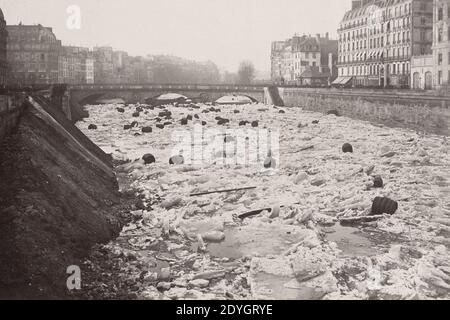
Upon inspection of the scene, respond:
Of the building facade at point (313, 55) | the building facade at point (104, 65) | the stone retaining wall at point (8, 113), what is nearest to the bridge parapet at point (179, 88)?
the building facade at point (313, 55)

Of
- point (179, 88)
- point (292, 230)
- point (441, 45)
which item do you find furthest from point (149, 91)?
point (292, 230)

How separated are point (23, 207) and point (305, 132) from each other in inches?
1330

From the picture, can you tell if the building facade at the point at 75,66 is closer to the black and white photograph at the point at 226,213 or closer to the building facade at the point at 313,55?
the building facade at the point at 313,55

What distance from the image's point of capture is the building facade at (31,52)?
92.9 m

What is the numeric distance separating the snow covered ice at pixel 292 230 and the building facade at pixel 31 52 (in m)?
69.3

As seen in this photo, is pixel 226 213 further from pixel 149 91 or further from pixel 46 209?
pixel 149 91

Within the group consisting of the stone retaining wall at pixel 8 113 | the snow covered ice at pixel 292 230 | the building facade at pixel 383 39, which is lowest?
the snow covered ice at pixel 292 230

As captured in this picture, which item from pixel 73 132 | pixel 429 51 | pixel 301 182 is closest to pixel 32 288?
pixel 301 182

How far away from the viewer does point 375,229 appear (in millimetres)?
18000

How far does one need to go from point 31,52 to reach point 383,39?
63.6 metres

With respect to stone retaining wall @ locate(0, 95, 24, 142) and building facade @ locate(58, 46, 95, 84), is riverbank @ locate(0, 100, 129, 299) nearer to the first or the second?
stone retaining wall @ locate(0, 95, 24, 142)

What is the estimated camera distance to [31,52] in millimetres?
96875

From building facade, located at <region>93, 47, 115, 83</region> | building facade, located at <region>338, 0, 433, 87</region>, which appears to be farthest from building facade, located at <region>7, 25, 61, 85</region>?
building facade, located at <region>93, 47, 115, 83</region>

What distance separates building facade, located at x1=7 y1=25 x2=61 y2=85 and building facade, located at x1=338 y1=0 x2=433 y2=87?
55224 mm
